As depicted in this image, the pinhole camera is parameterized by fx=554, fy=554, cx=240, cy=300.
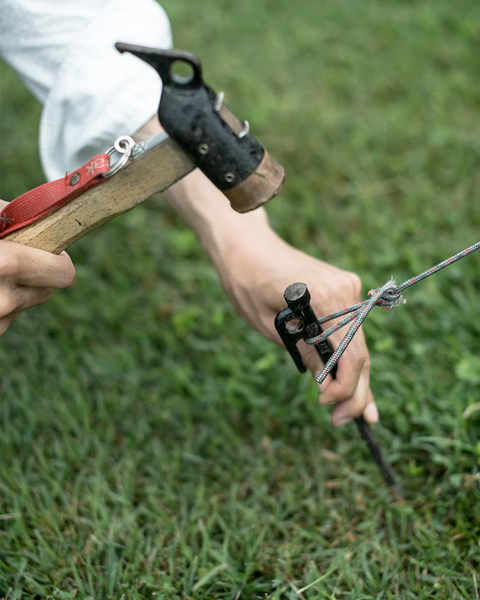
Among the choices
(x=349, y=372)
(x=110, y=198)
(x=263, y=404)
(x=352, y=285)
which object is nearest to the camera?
(x=110, y=198)

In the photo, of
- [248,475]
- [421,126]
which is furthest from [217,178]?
[421,126]

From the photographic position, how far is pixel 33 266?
5.06 ft

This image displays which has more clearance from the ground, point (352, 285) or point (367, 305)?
point (367, 305)

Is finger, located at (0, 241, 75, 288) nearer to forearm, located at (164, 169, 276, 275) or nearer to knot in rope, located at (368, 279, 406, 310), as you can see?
forearm, located at (164, 169, 276, 275)

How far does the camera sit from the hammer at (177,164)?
1384 millimetres

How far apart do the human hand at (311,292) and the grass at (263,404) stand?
0.48 metres

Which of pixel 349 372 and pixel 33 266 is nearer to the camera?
pixel 33 266

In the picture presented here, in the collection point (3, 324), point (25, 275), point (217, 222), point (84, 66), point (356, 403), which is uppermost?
point (84, 66)

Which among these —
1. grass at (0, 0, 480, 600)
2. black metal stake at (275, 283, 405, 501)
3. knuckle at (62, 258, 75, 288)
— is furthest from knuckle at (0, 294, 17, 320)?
grass at (0, 0, 480, 600)

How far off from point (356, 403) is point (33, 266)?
1064 millimetres

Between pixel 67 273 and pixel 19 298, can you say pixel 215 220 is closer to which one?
pixel 67 273

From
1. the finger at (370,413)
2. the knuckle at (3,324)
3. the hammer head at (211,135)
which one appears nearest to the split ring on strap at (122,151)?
the hammer head at (211,135)

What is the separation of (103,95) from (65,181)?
18.4 inches

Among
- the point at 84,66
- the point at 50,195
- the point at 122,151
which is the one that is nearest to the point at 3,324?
the point at 50,195
